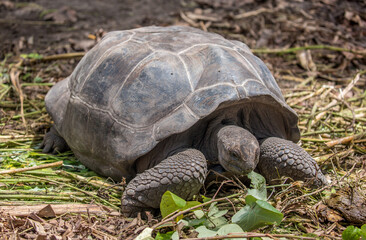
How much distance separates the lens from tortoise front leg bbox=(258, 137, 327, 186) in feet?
10.5

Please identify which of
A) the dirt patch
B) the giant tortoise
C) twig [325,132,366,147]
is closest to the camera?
the giant tortoise

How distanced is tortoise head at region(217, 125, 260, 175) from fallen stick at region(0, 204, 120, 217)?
821 millimetres

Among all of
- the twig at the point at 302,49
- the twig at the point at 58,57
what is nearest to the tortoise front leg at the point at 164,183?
the twig at the point at 58,57

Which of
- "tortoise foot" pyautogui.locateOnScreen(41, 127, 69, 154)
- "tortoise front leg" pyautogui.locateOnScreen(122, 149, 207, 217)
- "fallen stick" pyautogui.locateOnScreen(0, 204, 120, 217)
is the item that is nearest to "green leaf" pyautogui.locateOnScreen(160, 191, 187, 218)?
"tortoise front leg" pyautogui.locateOnScreen(122, 149, 207, 217)

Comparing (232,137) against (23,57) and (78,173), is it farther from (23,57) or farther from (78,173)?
(23,57)

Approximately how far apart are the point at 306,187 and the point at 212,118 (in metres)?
0.83

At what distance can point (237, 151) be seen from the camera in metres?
2.91

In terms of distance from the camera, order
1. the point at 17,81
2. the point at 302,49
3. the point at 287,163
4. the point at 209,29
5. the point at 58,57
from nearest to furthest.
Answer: the point at 287,163
the point at 17,81
the point at 58,57
the point at 302,49
the point at 209,29

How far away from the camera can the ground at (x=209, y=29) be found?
2.94 m

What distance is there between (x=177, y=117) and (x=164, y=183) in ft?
1.52

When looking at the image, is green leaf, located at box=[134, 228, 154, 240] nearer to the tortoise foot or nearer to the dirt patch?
the tortoise foot

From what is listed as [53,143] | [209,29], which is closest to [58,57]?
[53,143]

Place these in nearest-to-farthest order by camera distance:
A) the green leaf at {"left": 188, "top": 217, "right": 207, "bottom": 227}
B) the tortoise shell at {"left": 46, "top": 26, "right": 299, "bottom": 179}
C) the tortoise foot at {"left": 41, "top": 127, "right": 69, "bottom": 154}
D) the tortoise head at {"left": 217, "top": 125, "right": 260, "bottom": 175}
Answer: the green leaf at {"left": 188, "top": 217, "right": 207, "bottom": 227}, the tortoise head at {"left": 217, "top": 125, "right": 260, "bottom": 175}, the tortoise shell at {"left": 46, "top": 26, "right": 299, "bottom": 179}, the tortoise foot at {"left": 41, "top": 127, "right": 69, "bottom": 154}

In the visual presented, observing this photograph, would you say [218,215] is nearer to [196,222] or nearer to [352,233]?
[196,222]
